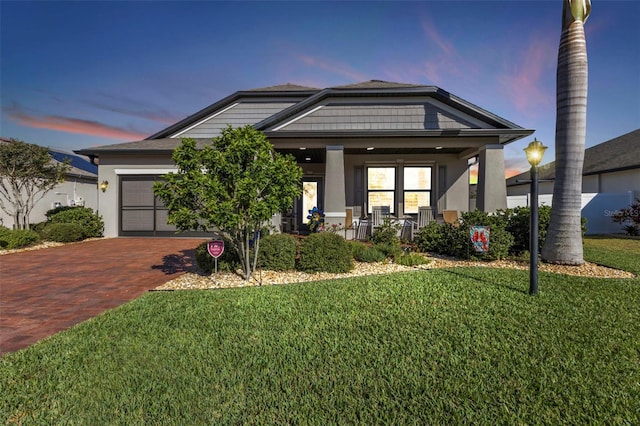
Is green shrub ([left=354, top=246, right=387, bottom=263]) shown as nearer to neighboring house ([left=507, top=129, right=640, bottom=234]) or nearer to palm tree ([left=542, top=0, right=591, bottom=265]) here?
palm tree ([left=542, top=0, right=591, bottom=265])

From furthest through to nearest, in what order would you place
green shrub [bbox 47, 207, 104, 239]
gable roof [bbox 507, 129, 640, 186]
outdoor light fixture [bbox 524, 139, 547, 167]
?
gable roof [bbox 507, 129, 640, 186] < green shrub [bbox 47, 207, 104, 239] < outdoor light fixture [bbox 524, 139, 547, 167]

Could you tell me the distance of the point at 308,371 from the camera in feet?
8.16

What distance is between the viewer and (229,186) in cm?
534

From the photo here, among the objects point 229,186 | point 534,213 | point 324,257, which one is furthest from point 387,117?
point 229,186

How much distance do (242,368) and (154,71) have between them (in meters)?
14.0

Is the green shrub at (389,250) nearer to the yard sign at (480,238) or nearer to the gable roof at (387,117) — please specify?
the yard sign at (480,238)

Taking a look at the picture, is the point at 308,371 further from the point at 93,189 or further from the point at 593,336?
the point at 93,189

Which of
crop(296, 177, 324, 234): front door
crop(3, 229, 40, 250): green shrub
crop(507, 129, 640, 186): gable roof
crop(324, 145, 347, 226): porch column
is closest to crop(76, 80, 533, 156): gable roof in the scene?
crop(324, 145, 347, 226): porch column

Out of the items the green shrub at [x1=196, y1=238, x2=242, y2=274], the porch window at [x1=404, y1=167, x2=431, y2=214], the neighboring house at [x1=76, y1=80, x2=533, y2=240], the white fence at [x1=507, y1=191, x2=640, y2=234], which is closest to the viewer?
the green shrub at [x1=196, y1=238, x2=242, y2=274]

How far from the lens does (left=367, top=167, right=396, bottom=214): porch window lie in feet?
39.7

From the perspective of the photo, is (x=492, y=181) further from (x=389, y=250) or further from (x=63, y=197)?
(x=63, y=197)

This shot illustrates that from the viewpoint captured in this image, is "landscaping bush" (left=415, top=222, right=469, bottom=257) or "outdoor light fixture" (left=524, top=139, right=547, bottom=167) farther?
"landscaping bush" (left=415, top=222, right=469, bottom=257)

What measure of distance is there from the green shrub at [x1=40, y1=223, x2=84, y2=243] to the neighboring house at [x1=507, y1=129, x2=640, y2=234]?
59.4 ft

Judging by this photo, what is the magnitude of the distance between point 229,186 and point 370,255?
3684mm
